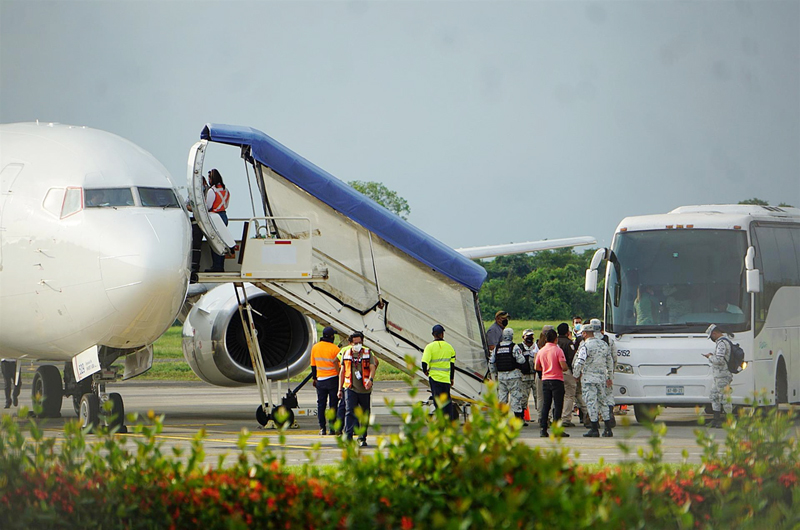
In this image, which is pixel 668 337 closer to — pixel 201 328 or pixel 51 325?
pixel 201 328

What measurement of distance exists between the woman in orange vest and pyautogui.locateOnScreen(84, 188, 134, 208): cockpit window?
2.30 meters

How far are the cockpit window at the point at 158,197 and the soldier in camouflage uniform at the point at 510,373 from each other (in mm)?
5858

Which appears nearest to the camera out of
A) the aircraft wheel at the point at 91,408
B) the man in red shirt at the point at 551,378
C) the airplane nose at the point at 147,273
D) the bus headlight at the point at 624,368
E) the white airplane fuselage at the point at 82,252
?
the airplane nose at the point at 147,273

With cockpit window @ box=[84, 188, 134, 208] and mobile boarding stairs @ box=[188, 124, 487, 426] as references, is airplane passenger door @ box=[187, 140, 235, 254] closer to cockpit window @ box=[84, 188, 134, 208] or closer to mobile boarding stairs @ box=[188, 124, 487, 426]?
mobile boarding stairs @ box=[188, 124, 487, 426]

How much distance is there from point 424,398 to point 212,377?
251 inches

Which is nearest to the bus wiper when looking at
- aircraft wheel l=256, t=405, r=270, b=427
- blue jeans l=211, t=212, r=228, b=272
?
aircraft wheel l=256, t=405, r=270, b=427

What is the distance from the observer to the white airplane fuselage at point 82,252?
1359 cm

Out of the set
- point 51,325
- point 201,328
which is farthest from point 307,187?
point 51,325

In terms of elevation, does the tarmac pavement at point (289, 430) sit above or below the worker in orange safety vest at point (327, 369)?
below

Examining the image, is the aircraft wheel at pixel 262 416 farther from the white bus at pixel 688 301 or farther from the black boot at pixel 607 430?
the white bus at pixel 688 301

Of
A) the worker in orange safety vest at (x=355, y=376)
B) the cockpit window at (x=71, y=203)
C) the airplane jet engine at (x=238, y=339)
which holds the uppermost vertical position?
the cockpit window at (x=71, y=203)

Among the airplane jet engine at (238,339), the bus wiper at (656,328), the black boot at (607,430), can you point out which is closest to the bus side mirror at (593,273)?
the bus wiper at (656,328)

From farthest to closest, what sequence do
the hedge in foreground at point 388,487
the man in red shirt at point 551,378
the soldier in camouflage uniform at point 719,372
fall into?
A: the soldier in camouflage uniform at point 719,372
the man in red shirt at point 551,378
the hedge in foreground at point 388,487

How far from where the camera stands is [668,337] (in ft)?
58.0
